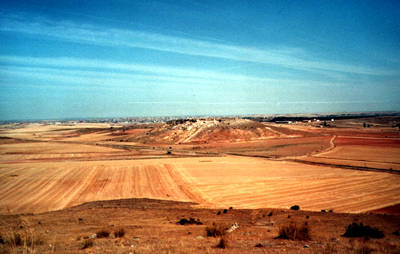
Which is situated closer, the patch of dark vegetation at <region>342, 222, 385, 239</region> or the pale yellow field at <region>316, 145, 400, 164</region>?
the patch of dark vegetation at <region>342, 222, 385, 239</region>

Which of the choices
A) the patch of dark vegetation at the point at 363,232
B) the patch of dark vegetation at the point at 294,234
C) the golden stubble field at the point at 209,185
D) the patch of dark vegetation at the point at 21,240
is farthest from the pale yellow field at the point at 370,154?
the patch of dark vegetation at the point at 21,240

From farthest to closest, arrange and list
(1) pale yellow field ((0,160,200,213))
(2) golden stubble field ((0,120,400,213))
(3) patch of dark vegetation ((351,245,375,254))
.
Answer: (1) pale yellow field ((0,160,200,213)), (2) golden stubble field ((0,120,400,213)), (3) patch of dark vegetation ((351,245,375,254))

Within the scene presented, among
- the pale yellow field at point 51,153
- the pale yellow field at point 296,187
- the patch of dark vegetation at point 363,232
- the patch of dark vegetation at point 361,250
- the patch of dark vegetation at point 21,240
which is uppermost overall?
the patch of dark vegetation at point 361,250

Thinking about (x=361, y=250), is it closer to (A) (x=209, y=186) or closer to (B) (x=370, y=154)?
(A) (x=209, y=186)

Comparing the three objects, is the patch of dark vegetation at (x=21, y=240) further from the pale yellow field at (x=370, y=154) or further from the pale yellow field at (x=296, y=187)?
the pale yellow field at (x=370, y=154)

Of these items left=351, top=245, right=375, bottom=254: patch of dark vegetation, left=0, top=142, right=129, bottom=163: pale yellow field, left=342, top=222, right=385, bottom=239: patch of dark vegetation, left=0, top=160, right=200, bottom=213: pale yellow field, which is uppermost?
left=351, top=245, right=375, bottom=254: patch of dark vegetation

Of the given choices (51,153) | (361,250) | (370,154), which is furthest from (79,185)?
(370,154)

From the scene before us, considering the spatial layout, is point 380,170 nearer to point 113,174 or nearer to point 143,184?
point 143,184

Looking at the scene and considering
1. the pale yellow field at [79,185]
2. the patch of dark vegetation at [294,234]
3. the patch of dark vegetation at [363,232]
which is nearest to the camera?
the patch of dark vegetation at [294,234]

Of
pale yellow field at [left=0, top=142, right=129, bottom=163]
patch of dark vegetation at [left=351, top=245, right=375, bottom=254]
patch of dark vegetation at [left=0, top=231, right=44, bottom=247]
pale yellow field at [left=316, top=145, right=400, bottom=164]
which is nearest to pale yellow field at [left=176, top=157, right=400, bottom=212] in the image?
patch of dark vegetation at [left=351, top=245, right=375, bottom=254]

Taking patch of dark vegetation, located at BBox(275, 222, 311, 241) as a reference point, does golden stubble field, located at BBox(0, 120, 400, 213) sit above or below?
below

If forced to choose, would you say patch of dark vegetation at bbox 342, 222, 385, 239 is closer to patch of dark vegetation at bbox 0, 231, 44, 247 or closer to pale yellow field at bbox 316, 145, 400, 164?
patch of dark vegetation at bbox 0, 231, 44, 247
